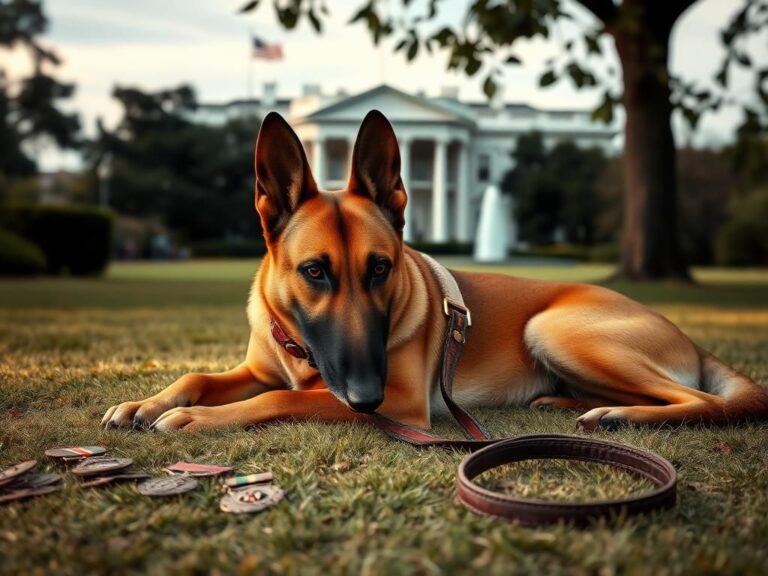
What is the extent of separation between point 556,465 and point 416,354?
91 cm

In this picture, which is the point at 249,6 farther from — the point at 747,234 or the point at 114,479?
the point at 747,234

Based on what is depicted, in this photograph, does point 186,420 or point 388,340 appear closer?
point 186,420

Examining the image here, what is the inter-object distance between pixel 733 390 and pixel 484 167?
71.5m

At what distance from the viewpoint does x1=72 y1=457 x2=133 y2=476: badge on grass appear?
2.37 m

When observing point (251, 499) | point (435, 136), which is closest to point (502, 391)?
point (251, 499)

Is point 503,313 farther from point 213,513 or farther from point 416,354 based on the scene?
point 213,513

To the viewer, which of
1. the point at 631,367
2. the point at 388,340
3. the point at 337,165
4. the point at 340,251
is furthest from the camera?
the point at 337,165

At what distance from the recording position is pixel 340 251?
280 cm

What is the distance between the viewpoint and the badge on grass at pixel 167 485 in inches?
87.3

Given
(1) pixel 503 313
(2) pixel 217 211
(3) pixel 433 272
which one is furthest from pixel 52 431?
(2) pixel 217 211

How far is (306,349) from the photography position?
3059 mm

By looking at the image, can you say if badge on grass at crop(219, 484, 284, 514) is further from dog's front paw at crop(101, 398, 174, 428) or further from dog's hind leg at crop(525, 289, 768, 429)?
dog's hind leg at crop(525, 289, 768, 429)

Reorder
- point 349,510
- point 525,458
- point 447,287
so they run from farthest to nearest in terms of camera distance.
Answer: point 447,287
point 525,458
point 349,510

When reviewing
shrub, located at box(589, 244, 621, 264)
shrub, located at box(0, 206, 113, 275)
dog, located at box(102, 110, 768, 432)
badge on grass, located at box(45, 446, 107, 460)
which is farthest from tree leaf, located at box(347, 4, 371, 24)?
shrub, located at box(589, 244, 621, 264)
